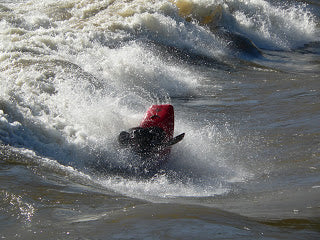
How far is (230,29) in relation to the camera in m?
17.3

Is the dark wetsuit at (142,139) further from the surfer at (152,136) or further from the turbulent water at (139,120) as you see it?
the turbulent water at (139,120)

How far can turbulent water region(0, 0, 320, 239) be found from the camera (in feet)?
11.4

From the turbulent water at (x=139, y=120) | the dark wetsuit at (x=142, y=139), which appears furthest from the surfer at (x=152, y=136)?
the turbulent water at (x=139, y=120)

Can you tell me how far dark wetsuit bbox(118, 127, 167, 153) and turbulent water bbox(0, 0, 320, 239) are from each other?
158mm

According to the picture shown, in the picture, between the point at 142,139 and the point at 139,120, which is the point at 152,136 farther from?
the point at 139,120

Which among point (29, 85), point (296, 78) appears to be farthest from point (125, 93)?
point (296, 78)

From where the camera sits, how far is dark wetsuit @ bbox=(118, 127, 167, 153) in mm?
6000

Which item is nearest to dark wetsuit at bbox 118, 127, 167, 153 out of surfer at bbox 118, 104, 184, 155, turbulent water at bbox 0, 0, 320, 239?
surfer at bbox 118, 104, 184, 155

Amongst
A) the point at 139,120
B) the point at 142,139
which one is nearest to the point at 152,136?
the point at 142,139

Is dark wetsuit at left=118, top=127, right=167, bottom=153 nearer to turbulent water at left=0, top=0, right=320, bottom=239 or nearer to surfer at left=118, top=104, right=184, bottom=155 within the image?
surfer at left=118, top=104, right=184, bottom=155

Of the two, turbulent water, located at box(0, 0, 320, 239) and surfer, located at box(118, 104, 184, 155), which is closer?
turbulent water, located at box(0, 0, 320, 239)

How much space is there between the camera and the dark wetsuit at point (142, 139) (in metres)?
6.00

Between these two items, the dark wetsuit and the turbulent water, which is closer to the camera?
the turbulent water

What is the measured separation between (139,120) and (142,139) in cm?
93
